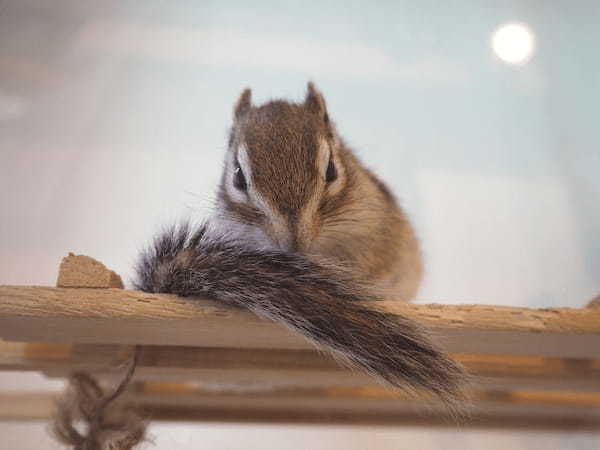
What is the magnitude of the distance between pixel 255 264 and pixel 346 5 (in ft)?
3.64

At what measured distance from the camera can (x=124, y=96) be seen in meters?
1.36

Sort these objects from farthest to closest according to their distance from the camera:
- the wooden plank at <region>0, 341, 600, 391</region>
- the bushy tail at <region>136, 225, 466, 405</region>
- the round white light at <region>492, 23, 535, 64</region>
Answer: the round white light at <region>492, 23, 535, 64</region> < the wooden plank at <region>0, 341, 600, 391</region> < the bushy tail at <region>136, 225, 466, 405</region>

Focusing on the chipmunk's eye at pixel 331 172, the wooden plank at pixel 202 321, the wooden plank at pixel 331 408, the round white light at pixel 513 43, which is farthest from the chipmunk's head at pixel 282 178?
the round white light at pixel 513 43

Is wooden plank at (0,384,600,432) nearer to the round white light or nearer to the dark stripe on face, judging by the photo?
the dark stripe on face

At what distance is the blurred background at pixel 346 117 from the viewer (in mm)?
1239

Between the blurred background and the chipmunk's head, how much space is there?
41 cm

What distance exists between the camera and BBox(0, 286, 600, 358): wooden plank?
60 centimetres

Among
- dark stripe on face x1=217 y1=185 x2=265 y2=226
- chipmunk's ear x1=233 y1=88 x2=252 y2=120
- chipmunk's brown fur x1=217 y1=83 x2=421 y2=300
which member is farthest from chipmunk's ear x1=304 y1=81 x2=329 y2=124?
dark stripe on face x1=217 y1=185 x2=265 y2=226

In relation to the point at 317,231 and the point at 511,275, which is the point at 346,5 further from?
the point at 317,231

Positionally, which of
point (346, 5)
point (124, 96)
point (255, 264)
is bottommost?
point (255, 264)

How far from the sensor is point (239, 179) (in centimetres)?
76

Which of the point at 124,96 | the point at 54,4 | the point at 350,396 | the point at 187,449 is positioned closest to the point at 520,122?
the point at 350,396

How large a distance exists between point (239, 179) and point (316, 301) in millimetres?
246

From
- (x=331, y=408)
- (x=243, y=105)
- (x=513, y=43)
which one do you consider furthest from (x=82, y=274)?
(x=513, y=43)
